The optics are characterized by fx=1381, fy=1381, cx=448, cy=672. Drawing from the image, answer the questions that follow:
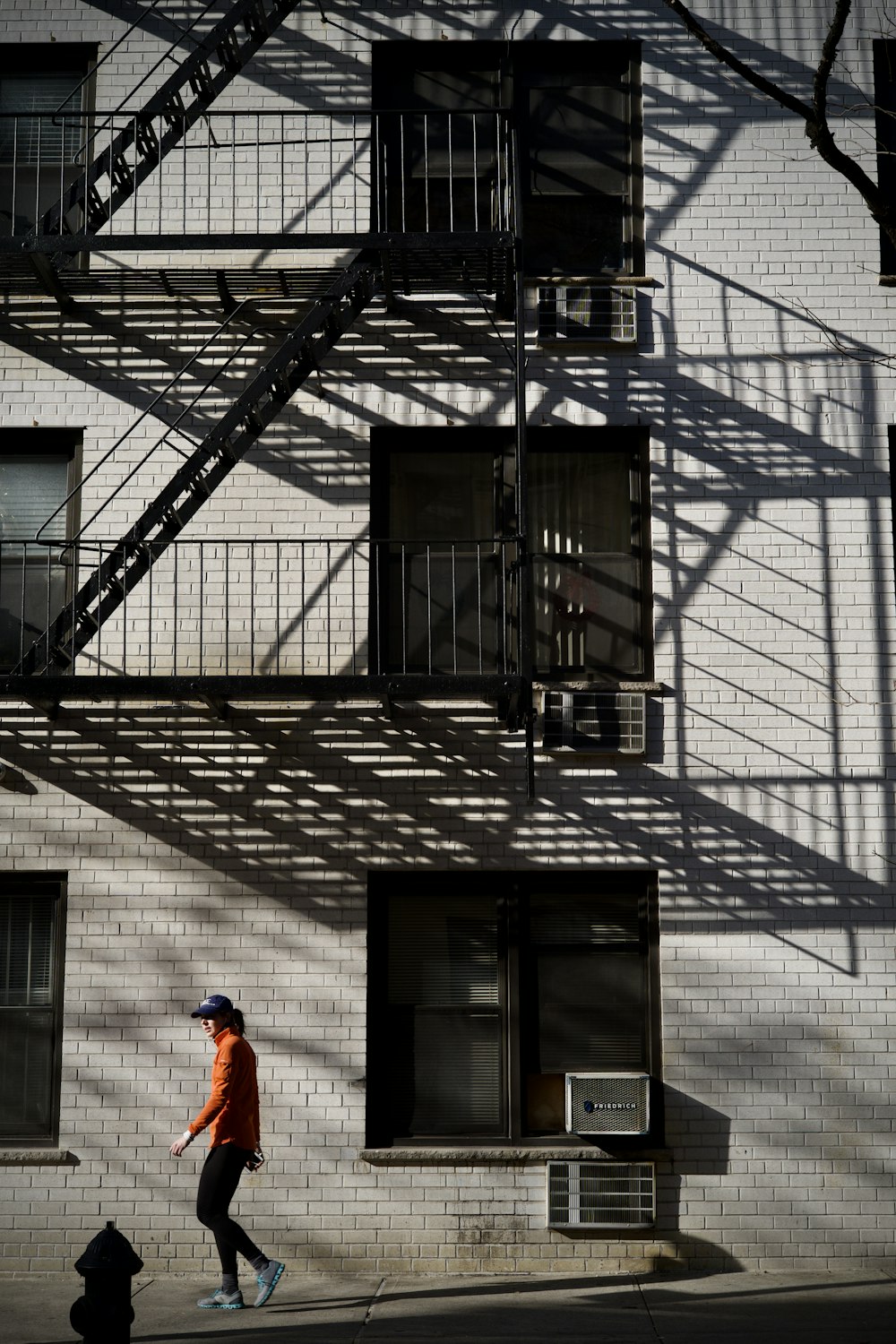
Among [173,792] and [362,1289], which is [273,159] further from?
[362,1289]

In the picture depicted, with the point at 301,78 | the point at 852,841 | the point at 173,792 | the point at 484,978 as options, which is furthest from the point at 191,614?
the point at 852,841

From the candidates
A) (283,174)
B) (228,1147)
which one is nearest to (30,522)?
(283,174)

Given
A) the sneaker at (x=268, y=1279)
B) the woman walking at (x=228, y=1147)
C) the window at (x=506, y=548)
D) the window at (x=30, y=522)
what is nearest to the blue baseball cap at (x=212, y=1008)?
the woman walking at (x=228, y=1147)

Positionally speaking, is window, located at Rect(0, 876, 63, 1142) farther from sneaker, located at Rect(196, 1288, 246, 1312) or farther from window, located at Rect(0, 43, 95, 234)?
window, located at Rect(0, 43, 95, 234)

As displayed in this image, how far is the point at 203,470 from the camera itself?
10008 mm

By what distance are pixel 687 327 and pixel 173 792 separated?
16.8 feet

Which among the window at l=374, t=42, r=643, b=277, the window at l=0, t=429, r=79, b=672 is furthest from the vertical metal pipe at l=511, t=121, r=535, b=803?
the window at l=0, t=429, r=79, b=672

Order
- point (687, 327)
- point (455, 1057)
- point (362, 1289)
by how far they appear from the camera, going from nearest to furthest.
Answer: point (362, 1289) → point (455, 1057) → point (687, 327)

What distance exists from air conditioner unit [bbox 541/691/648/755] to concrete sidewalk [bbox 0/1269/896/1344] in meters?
3.56

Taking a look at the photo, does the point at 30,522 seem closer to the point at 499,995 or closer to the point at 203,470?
the point at 203,470

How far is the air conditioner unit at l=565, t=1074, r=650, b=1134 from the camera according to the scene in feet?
30.0

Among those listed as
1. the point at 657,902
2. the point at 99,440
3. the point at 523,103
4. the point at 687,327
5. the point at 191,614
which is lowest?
the point at 657,902

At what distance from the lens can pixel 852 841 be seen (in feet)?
31.9

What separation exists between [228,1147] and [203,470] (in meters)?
4.67
